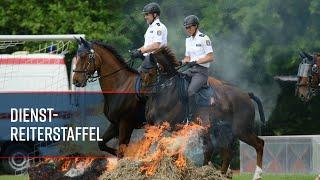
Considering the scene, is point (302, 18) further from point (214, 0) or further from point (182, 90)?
point (182, 90)

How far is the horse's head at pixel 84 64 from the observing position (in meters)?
15.9

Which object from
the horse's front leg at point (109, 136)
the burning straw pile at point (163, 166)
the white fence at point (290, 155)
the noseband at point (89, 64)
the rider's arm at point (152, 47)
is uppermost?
the rider's arm at point (152, 47)

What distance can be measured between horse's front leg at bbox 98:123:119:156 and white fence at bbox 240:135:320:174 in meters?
5.24

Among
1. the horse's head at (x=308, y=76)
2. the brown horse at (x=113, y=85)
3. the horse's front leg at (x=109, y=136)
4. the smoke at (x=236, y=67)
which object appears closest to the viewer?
the horse's front leg at (x=109, y=136)

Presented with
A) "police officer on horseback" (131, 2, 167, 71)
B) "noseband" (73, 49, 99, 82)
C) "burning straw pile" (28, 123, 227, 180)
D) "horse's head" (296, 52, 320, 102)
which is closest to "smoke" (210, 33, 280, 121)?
"horse's head" (296, 52, 320, 102)

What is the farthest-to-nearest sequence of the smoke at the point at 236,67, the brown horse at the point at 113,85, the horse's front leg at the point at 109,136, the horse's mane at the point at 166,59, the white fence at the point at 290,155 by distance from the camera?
1. the smoke at the point at 236,67
2. the white fence at the point at 290,155
3. the brown horse at the point at 113,85
4. the horse's mane at the point at 166,59
5. the horse's front leg at the point at 109,136

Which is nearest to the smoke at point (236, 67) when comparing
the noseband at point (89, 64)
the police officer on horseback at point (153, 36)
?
the police officer on horseback at point (153, 36)

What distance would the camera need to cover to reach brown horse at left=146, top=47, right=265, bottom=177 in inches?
616

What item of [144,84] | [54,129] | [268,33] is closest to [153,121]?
[144,84]

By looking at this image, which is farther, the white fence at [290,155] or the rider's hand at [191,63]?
the white fence at [290,155]

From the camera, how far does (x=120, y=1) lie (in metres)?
24.5

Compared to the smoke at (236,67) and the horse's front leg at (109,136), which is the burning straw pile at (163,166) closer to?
the horse's front leg at (109,136)

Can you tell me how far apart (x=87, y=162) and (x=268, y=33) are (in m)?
9.27

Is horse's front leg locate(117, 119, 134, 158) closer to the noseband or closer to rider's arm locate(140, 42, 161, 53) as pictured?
the noseband
